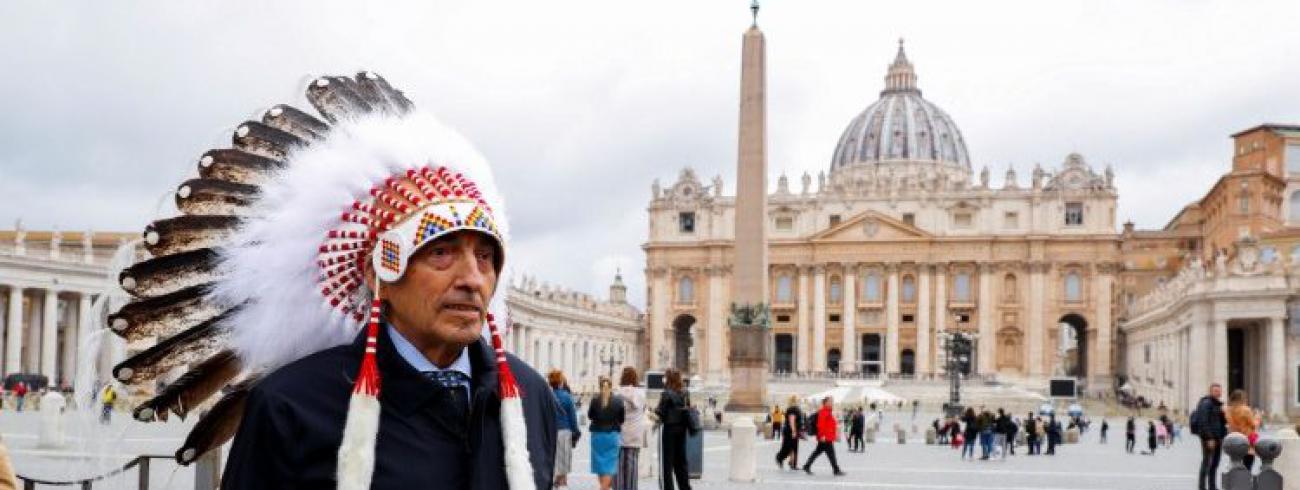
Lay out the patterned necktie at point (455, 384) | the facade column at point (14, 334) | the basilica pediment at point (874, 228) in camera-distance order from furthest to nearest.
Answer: the basilica pediment at point (874, 228) < the facade column at point (14, 334) < the patterned necktie at point (455, 384)

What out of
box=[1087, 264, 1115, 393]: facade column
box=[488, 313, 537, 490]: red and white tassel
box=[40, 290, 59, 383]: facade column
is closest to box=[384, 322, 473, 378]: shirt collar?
box=[488, 313, 537, 490]: red and white tassel

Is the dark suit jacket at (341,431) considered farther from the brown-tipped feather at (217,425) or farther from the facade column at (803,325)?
the facade column at (803,325)

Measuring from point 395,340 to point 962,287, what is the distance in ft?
301

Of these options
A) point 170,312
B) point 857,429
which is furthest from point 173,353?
A: point 857,429

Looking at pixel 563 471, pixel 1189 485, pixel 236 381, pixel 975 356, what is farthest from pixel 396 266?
pixel 975 356

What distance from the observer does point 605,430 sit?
526 inches

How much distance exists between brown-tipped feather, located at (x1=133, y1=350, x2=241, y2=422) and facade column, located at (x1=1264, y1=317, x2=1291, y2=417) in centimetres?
5640

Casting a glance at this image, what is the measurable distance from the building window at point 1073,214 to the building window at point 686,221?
78.7 ft

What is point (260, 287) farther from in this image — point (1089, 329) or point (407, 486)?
point (1089, 329)

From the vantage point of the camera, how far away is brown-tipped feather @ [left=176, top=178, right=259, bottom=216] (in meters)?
3.14

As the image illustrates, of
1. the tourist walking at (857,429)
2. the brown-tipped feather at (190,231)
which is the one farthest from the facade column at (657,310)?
the brown-tipped feather at (190,231)

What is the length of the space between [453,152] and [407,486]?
763mm

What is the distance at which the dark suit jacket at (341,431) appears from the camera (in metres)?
2.47

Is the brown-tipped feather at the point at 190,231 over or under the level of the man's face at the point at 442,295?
over
